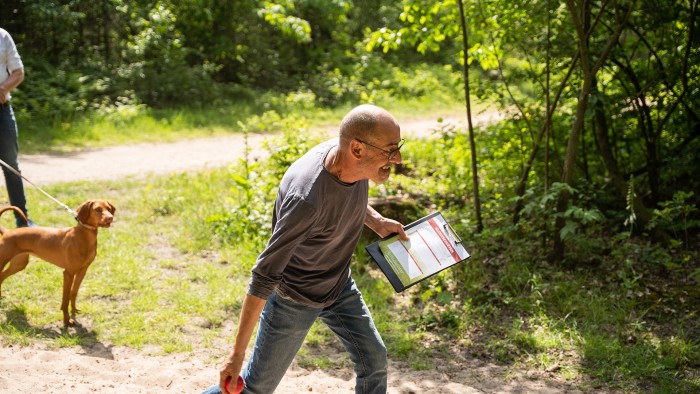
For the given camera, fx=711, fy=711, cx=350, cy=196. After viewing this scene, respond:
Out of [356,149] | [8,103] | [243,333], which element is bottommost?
[243,333]

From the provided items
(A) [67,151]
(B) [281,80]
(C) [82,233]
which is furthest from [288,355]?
(B) [281,80]

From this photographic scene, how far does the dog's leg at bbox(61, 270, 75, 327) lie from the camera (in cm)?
530

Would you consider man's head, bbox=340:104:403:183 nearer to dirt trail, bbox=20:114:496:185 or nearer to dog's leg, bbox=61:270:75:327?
dog's leg, bbox=61:270:75:327

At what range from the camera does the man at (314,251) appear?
114 inches

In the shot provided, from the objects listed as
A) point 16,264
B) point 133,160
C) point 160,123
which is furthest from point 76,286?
point 160,123

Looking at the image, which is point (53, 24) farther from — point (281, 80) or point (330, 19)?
point (330, 19)

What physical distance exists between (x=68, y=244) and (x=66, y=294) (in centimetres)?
41

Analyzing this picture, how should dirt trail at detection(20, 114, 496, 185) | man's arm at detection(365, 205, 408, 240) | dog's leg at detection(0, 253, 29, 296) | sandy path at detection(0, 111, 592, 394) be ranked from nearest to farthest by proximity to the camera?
man's arm at detection(365, 205, 408, 240)
sandy path at detection(0, 111, 592, 394)
dog's leg at detection(0, 253, 29, 296)
dirt trail at detection(20, 114, 496, 185)

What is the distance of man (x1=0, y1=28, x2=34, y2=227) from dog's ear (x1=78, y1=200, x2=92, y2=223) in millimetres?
1577

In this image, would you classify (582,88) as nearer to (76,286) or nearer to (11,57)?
(76,286)

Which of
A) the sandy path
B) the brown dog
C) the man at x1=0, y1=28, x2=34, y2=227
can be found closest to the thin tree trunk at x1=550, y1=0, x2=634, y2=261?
the sandy path

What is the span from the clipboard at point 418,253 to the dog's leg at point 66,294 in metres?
2.82

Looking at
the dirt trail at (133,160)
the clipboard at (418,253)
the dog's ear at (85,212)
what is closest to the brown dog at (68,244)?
the dog's ear at (85,212)

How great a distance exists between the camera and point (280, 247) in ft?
9.46
